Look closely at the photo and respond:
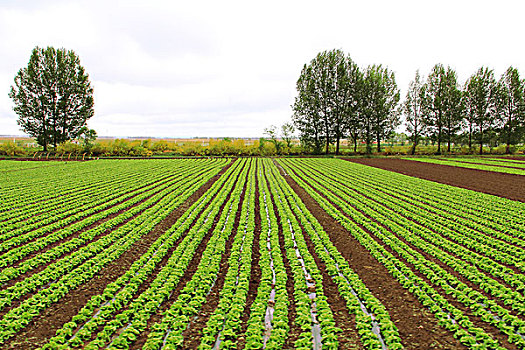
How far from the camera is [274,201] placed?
41.5ft

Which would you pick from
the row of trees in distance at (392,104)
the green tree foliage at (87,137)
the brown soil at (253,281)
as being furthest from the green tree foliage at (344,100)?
the brown soil at (253,281)

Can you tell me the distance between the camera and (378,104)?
46.5 meters

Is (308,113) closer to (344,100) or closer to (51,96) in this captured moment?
(344,100)

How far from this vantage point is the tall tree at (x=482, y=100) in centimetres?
4650

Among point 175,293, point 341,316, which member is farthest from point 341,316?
point 175,293

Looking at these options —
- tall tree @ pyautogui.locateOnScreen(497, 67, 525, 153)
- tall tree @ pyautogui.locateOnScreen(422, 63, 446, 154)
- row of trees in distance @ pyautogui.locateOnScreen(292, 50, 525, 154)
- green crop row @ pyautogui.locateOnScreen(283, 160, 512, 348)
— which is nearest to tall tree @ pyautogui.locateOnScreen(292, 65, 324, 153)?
row of trees in distance @ pyautogui.locateOnScreen(292, 50, 525, 154)

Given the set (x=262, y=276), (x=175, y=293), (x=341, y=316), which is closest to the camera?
(x=341, y=316)

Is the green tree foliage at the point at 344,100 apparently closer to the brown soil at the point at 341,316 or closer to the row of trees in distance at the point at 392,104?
the row of trees in distance at the point at 392,104

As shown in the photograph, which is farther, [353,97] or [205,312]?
[353,97]

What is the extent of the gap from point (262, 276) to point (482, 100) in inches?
2258

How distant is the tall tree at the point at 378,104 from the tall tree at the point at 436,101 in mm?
5099

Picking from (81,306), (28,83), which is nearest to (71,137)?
(28,83)

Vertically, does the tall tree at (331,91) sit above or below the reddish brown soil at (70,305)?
above

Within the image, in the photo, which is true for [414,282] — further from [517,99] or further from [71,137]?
[517,99]
